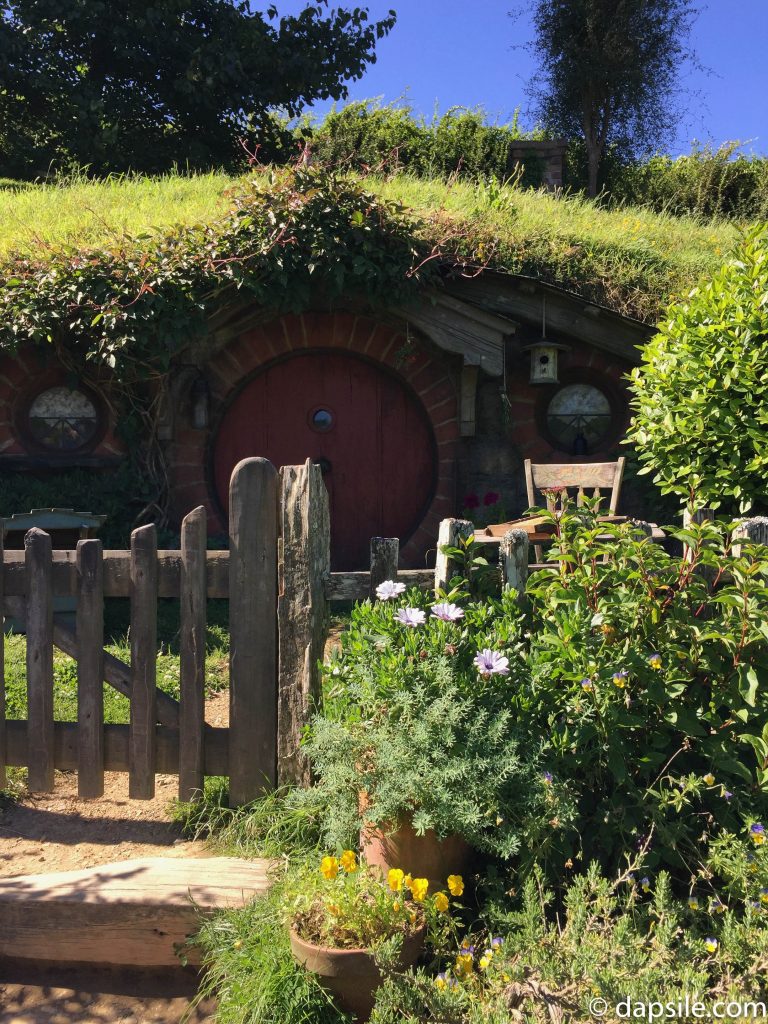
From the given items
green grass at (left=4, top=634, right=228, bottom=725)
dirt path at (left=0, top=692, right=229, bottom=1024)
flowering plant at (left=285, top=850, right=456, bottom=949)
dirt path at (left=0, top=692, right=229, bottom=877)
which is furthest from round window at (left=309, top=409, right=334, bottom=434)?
flowering plant at (left=285, top=850, right=456, bottom=949)

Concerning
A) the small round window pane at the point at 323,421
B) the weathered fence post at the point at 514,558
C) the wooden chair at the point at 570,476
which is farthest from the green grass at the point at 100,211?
the weathered fence post at the point at 514,558

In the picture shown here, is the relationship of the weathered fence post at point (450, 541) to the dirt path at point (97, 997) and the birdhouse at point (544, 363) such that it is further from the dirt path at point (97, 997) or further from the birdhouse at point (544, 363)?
the birdhouse at point (544, 363)

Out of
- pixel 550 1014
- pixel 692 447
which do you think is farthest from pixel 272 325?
pixel 550 1014

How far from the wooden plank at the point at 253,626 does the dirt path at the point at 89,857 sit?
339mm

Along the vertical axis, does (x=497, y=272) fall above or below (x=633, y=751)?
above

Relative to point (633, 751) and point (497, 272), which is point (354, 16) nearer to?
point (497, 272)

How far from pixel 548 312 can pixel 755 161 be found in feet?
32.8

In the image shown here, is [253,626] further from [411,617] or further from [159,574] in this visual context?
[411,617]

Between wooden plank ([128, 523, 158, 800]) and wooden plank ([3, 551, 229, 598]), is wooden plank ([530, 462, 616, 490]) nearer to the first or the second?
wooden plank ([3, 551, 229, 598])

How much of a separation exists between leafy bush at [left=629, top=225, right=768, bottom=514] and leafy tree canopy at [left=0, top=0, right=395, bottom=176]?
10.7 metres

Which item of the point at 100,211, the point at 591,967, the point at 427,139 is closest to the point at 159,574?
the point at 591,967

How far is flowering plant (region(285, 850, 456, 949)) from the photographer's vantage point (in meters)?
2.11

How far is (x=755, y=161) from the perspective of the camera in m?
14.6

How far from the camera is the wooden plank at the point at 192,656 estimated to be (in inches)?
118
